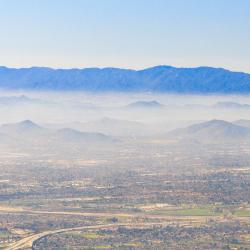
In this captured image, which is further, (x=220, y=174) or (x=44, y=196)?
(x=220, y=174)

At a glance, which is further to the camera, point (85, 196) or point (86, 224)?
point (85, 196)

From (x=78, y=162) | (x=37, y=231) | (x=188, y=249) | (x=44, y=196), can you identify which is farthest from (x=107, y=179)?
(x=188, y=249)

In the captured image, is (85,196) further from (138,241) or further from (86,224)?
(138,241)

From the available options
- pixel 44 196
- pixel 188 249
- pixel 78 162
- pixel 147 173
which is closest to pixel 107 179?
pixel 147 173

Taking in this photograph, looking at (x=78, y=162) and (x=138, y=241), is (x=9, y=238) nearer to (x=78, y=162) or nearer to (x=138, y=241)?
(x=138, y=241)

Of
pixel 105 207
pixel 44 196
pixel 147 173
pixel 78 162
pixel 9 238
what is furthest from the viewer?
pixel 78 162

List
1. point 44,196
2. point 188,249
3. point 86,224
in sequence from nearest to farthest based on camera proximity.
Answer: point 188,249
point 86,224
point 44,196

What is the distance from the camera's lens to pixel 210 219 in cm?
11262

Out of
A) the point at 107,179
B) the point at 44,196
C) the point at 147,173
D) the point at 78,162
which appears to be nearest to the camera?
the point at 44,196

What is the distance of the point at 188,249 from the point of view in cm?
9262

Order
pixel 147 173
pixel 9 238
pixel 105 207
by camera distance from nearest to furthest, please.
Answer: pixel 9 238
pixel 105 207
pixel 147 173

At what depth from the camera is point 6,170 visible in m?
177

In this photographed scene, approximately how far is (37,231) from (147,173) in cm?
6740

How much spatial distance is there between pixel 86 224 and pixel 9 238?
13388 millimetres
